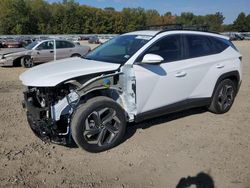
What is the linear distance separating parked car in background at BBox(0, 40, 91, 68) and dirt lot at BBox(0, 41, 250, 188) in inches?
384

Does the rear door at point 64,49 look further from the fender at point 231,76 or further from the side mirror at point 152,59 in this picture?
the side mirror at point 152,59

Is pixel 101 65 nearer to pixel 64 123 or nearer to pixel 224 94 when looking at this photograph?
pixel 64 123

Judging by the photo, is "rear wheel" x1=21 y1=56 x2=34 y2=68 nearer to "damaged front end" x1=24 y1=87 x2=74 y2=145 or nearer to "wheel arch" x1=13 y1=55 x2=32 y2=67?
"wheel arch" x1=13 y1=55 x2=32 y2=67

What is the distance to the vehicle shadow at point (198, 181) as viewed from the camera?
4.45m

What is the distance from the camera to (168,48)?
6.15m

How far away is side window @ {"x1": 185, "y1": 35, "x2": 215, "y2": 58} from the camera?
649 centimetres

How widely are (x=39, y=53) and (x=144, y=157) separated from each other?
12.7m

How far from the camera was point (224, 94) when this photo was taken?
7312 mm

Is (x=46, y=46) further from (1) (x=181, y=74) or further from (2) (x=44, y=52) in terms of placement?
(1) (x=181, y=74)

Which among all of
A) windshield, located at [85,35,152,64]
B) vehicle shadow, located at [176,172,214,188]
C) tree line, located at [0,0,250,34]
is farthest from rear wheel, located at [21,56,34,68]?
tree line, located at [0,0,250,34]

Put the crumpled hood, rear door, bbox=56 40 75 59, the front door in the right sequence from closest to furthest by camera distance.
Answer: the crumpled hood → the front door → rear door, bbox=56 40 75 59

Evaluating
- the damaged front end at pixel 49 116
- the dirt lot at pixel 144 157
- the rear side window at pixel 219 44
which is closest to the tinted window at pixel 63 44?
the dirt lot at pixel 144 157

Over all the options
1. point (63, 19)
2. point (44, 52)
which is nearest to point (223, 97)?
point (44, 52)

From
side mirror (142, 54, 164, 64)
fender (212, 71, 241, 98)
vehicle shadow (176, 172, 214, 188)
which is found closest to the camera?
vehicle shadow (176, 172, 214, 188)
